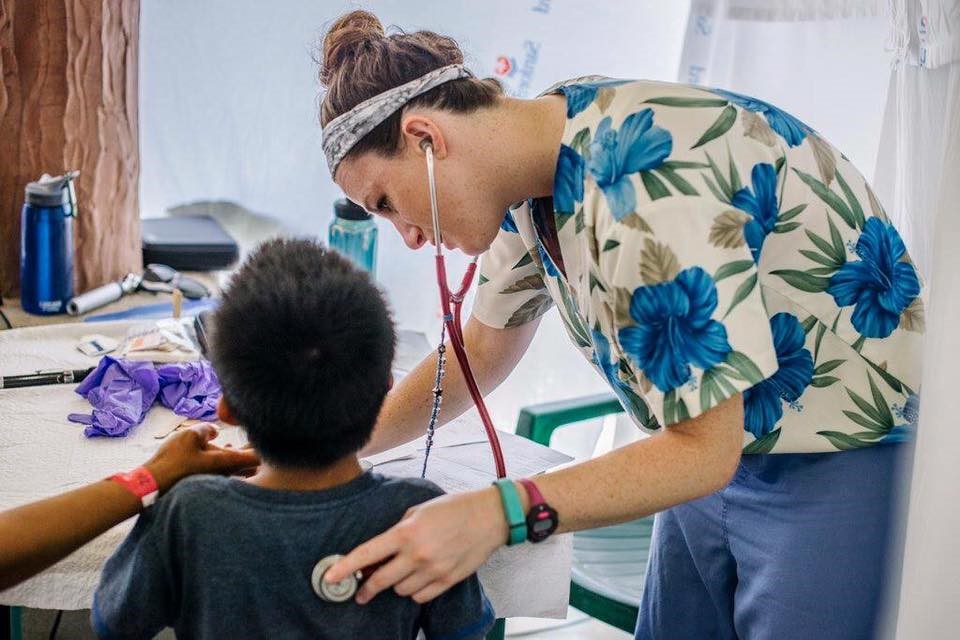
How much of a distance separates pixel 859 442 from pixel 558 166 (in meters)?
0.46

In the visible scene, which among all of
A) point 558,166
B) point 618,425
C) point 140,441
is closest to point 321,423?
point 558,166

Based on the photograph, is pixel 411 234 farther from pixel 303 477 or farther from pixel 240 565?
pixel 240 565

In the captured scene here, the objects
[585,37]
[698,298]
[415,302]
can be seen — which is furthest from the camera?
[415,302]

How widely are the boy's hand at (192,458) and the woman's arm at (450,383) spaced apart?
232 mm

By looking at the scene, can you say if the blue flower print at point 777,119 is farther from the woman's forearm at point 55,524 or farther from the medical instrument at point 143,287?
the medical instrument at point 143,287

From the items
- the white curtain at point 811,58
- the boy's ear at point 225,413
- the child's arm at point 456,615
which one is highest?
the white curtain at point 811,58

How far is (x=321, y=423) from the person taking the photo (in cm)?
102

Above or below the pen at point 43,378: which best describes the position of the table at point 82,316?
above

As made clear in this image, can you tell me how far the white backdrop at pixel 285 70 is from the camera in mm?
2344

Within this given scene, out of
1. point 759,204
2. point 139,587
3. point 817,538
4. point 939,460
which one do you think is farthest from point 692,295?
point 139,587

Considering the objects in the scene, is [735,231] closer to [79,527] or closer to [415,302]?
[79,527]

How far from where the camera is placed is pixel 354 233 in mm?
2246

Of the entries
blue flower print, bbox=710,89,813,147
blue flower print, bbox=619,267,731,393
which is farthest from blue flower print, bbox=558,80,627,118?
blue flower print, bbox=619,267,731,393

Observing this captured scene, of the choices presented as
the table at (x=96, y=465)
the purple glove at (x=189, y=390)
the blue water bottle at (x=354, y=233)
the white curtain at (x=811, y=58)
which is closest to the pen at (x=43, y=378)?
the table at (x=96, y=465)
